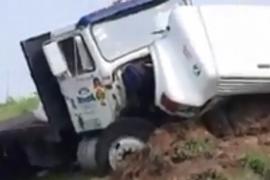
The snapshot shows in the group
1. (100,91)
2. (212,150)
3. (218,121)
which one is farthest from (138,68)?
(212,150)

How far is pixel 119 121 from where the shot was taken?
42.4ft

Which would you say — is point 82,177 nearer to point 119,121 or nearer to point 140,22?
point 119,121

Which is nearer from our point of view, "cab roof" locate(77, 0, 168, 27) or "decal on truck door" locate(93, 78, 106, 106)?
"decal on truck door" locate(93, 78, 106, 106)

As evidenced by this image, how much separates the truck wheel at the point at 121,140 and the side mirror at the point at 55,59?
991mm

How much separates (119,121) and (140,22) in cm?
138

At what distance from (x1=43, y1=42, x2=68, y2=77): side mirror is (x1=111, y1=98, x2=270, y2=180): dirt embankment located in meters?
1.81

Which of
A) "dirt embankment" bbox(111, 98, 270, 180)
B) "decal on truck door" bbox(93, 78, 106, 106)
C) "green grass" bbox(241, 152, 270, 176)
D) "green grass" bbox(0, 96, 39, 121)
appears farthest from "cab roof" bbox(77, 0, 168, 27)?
"green grass" bbox(0, 96, 39, 121)

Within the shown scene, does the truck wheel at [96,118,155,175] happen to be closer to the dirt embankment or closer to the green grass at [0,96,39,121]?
the dirt embankment

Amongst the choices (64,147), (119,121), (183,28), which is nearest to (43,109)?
(64,147)

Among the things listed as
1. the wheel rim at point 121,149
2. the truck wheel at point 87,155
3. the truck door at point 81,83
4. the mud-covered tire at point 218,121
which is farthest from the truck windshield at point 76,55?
the mud-covered tire at point 218,121

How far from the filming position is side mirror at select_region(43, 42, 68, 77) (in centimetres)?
1345

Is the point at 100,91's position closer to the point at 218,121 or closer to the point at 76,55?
the point at 76,55

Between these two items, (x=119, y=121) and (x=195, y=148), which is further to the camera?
(x=119, y=121)

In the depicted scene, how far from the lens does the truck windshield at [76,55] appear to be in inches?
530
